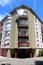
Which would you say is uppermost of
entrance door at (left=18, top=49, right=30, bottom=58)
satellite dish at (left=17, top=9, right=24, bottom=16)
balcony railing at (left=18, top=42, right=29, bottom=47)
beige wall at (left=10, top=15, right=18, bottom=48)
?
satellite dish at (left=17, top=9, right=24, bottom=16)

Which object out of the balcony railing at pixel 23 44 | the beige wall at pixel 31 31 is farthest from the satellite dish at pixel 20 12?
the balcony railing at pixel 23 44

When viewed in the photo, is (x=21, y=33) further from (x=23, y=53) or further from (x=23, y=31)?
(x=23, y=53)

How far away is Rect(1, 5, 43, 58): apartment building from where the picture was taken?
4703 centimetres

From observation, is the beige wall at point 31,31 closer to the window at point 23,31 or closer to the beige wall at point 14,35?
the window at point 23,31

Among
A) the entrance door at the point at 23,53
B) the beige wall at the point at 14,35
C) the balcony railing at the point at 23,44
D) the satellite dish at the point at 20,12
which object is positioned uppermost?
the satellite dish at the point at 20,12

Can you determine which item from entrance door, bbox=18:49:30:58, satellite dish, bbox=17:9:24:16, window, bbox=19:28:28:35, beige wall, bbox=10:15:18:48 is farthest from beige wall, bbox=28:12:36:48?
beige wall, bbox=10:15:18:48

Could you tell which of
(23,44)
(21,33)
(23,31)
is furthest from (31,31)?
(23,44)

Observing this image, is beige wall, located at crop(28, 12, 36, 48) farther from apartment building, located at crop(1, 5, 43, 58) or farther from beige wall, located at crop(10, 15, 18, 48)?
beige wall, located at crop(10, 15, 18, 48)

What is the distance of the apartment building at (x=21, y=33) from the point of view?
47.0 m

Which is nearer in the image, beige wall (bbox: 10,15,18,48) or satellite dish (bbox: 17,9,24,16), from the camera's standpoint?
beige wall (bbox: 10,15,18,48)

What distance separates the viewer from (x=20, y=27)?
4872cm

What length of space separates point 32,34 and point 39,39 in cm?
420

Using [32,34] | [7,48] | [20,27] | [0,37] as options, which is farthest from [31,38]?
[0,37]

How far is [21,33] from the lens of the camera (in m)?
47.5
